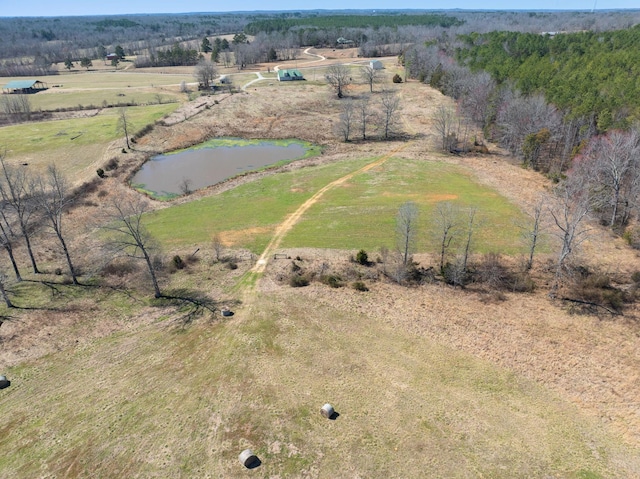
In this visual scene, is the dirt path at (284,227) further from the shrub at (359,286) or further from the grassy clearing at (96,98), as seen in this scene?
the grassy clearing at (96,98)

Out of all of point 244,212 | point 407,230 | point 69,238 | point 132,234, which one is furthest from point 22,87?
point 407,230

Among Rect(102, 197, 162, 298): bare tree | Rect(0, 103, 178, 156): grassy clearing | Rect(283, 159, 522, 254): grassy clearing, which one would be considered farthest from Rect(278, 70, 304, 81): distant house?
Rect(102, 197, 162, 298): bare tree

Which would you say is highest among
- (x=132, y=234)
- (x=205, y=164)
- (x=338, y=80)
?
(x=338, y=80)

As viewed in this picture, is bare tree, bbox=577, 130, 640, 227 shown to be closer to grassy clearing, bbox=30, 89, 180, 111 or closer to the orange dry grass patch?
the orange dry grass patch

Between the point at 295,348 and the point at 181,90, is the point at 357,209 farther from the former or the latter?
the point at 181,90

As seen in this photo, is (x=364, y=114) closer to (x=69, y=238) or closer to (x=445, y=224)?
(x=445, y=224)

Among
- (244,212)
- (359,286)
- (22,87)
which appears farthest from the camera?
Result: (22,87)
